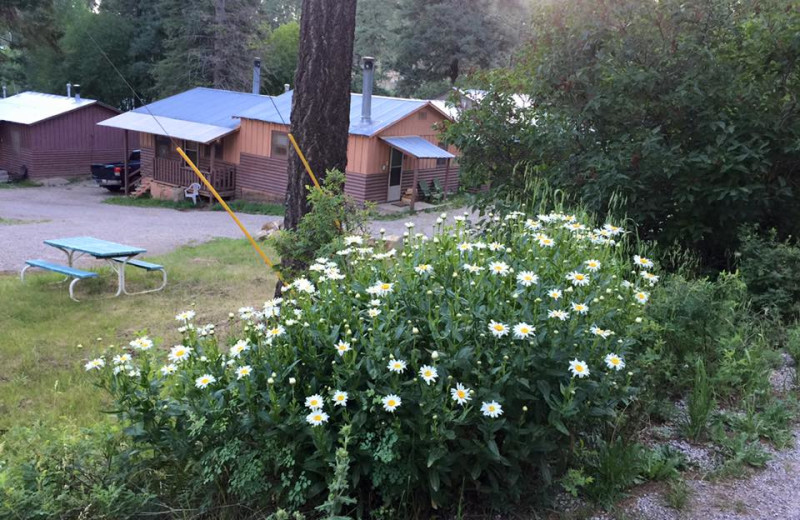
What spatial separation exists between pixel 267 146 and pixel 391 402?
20.9 metres

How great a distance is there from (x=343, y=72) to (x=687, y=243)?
3.16m

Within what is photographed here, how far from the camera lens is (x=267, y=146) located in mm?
22266

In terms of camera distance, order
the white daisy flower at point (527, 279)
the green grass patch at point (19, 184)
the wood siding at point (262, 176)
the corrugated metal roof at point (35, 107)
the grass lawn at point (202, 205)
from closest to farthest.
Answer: the white daisy flower at point (527, 279) < the grass lawn at point (202, 205) < the wood siding at point (262, 176) < the green grass patch at point (19, 184) < the corrugated metal roof at point (35, 107)

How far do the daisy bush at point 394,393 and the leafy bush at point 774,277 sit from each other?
2530mm

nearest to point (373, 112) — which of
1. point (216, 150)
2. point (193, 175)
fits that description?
point (216, 150)

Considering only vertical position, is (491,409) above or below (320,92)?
below

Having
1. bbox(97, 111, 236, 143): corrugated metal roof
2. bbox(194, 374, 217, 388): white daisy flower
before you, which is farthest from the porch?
bbox(194, 374, 217, 388): white daisy flower

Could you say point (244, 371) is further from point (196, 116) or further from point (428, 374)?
point (196, 116)

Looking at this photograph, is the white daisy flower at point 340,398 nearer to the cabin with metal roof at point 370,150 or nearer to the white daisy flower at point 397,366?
the white daisy flower at point 397,366

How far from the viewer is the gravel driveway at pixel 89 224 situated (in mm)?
13711

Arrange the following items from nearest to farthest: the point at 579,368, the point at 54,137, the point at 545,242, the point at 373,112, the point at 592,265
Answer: the point at 579,368
the point at 592,265
the point at 545,242
the point at 373,112
the point at 54,137

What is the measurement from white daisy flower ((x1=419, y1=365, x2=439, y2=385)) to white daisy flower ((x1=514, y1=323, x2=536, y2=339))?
326 millimetres

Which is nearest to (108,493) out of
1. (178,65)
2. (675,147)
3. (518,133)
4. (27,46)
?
(675,147)

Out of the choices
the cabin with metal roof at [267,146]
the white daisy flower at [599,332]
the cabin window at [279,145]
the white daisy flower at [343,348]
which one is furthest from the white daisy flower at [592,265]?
the cabin window at [279,145]
